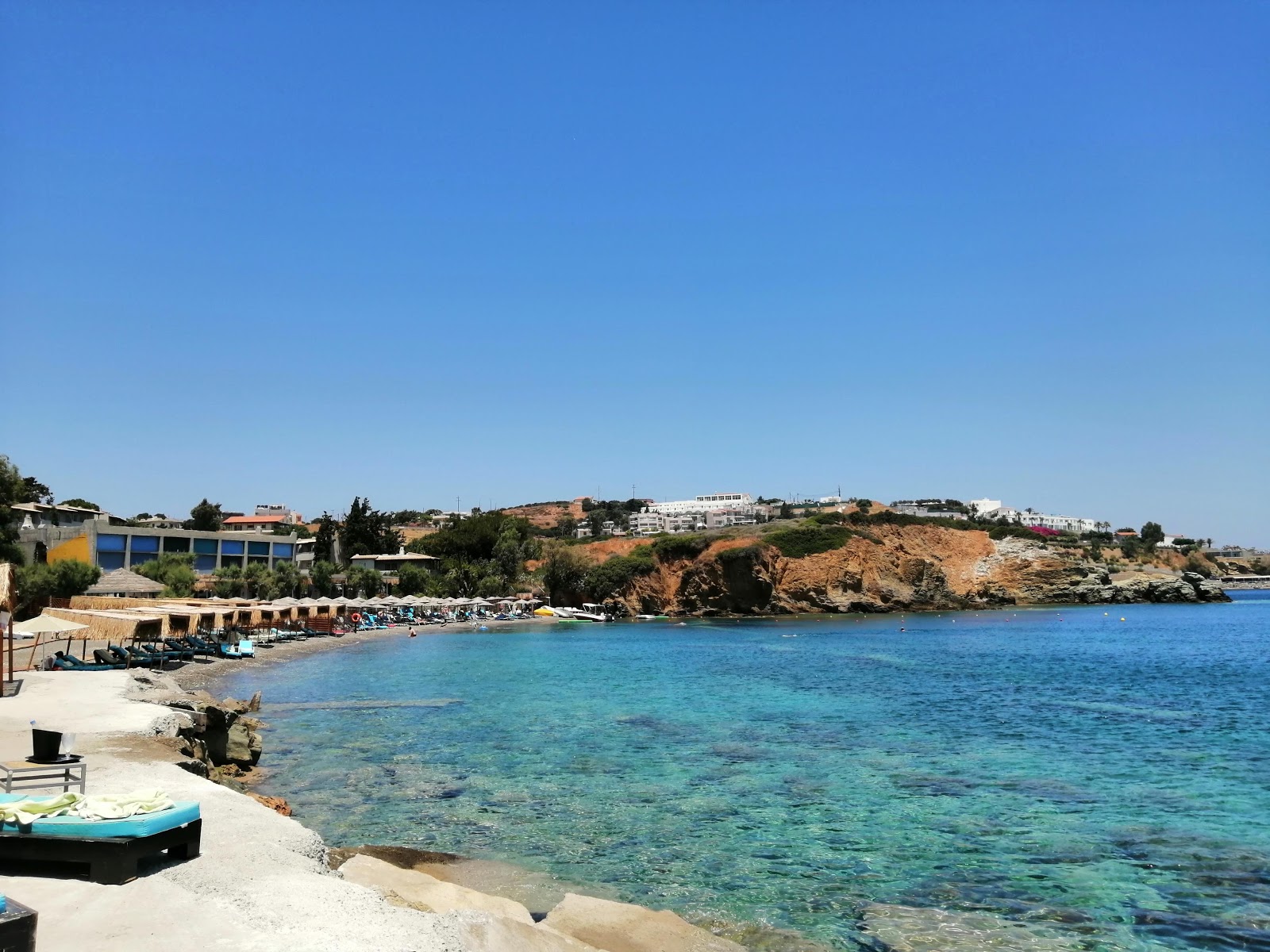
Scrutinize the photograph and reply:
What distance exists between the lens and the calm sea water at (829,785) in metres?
11.1

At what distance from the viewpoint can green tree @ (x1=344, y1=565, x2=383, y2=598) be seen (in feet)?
251

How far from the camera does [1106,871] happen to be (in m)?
11.7

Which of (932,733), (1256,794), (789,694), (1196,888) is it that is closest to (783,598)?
(789,694)

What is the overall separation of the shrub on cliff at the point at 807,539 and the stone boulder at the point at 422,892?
261ft

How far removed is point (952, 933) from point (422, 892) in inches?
234

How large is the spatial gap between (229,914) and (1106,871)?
36.2ft

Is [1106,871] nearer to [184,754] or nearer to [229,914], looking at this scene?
[229,914]

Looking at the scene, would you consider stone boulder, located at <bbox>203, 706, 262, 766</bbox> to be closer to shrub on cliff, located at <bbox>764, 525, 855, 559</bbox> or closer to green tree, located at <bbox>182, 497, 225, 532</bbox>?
shrub on cliff, located at <bbox>764, 525, 855, 559</bbox>

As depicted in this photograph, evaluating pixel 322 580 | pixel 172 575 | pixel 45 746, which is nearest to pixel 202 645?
pixel 172 575

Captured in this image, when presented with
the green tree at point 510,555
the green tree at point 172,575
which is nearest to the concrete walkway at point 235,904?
the green tree at point 172,575

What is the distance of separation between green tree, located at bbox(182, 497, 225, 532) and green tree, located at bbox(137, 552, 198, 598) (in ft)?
175

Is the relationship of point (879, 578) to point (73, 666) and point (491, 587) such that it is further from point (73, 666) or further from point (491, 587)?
point (73, 666)

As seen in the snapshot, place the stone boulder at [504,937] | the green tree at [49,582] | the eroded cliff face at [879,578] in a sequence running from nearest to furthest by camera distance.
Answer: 1. the stone boulder at [504,937]
2. the green tree at [49,582]
3. the eroded cliff face at [879,578]

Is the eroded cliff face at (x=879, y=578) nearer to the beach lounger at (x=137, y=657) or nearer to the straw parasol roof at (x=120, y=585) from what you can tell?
the straw parasol roof at (x=120, y=585)
